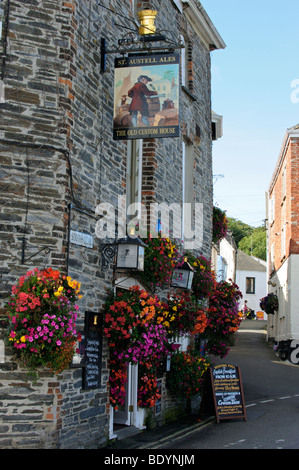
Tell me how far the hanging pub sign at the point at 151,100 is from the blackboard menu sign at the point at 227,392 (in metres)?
5.45

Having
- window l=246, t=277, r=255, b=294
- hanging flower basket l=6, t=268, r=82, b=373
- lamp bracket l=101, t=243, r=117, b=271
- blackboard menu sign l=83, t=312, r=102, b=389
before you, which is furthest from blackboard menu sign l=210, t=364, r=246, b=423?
window l=246, t=277, r=255, b=294

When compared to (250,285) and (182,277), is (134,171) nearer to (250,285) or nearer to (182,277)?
(182,277)

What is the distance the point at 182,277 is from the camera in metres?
12.4

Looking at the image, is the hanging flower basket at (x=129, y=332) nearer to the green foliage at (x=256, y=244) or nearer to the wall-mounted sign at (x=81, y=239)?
the wall-mounted sign at (x=81, y=239)

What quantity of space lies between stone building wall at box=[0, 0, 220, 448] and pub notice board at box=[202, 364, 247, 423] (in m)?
3.38

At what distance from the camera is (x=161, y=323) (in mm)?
10398

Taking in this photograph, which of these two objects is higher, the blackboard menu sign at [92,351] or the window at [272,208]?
the window at [272,208]

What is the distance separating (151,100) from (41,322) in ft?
12.9

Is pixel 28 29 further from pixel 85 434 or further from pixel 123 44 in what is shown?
pixel 85 434

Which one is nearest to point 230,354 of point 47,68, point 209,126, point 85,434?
point 209,126

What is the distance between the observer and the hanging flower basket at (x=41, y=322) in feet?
24.5

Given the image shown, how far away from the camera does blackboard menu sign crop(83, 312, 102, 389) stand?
8.95 metres

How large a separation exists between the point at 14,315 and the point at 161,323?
3380 millimetres

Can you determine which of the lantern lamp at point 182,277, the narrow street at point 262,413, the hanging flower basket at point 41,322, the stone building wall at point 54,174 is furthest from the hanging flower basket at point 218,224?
the hanging flower basket at point 41,322
